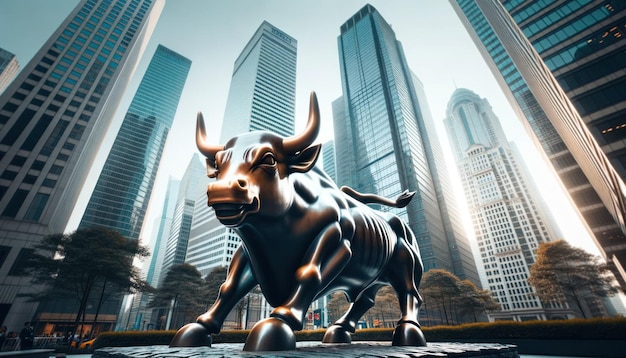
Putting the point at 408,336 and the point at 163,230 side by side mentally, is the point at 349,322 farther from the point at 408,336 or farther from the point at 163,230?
the point at 163,230

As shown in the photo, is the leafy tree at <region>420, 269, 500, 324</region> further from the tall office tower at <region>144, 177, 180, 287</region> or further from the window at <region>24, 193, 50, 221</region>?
the tall office tower at <region>144, 177, 180, 287</region>

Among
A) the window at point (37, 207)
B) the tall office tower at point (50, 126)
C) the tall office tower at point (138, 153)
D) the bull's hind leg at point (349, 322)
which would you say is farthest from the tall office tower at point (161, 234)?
the bull's hind leg at point (349, 322)

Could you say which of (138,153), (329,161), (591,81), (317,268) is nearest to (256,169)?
(317,268)

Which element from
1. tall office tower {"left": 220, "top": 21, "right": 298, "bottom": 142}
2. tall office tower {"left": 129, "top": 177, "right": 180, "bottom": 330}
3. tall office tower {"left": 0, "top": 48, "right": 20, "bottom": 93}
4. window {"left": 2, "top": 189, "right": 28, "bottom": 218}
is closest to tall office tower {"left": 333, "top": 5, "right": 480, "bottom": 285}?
tall office tower {"left": 220, "top": 21, "right": 298, "bottom": 142}

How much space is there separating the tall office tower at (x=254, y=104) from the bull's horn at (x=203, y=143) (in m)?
62.7

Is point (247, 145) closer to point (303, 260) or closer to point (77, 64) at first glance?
point (303, 260)

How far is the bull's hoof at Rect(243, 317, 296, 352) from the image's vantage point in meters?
1.52

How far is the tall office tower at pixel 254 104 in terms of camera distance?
68062mm

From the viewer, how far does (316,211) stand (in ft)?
7.34

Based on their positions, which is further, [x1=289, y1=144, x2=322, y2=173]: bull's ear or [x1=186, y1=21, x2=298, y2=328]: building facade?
[x1=186, y1=21, x2=298, y2=328]: building facade

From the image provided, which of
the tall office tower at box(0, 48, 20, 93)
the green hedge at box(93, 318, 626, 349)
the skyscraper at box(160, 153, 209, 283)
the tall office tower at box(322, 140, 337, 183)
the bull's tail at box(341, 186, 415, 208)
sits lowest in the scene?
the green hedge at box(93, 318, 626, 349)

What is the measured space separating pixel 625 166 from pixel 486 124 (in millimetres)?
107441

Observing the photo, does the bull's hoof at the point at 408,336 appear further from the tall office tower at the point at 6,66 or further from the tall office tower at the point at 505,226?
the tall office tower at the point at 6,66

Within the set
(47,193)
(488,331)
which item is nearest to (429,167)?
(488,331)
